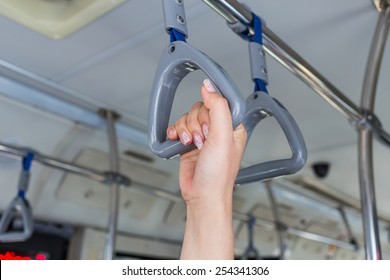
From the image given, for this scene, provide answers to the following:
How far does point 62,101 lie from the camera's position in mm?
2203

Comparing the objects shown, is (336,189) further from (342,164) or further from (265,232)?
(265,232)

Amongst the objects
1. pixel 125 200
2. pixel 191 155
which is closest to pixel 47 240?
pixel 125 200

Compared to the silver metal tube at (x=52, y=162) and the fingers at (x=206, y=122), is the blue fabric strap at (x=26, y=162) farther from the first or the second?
the fingers at (x=206, y=122)

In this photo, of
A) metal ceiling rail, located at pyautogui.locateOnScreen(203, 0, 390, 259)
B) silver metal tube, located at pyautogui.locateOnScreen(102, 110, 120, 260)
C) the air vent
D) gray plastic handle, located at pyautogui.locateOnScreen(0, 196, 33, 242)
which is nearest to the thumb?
metal ceiling rail, located at pyautogui.locateOnScreen(203, 0, 390, 259)

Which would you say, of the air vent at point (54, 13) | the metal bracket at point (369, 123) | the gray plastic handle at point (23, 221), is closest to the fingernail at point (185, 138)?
the air vent at point (54, 13)

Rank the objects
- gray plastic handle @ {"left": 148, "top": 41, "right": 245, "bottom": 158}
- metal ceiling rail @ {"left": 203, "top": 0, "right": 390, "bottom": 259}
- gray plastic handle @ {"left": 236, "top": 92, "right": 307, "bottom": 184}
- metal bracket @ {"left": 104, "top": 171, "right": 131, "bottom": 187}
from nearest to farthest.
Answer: gray plastic handle @ {"left": 148, "top": 41, "right": 245, "bottom": 158}, gray plastic handle @ {"left": 236, "top": 92, "right": 307, "bottom": 184}, metal ceiling rail @ {"left": 203, "top": 0, "right": 390, "bottom": 259}, metal bracket @ {"left": 104, "top": 171, "right": 131, "bottom": 187}

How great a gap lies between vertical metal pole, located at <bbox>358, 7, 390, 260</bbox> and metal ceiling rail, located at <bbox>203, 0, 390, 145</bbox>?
56 millimetres

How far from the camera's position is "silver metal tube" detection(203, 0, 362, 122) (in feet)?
A: 3.24

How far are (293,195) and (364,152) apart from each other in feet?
8.60

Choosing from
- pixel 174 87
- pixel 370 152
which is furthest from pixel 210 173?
pixel 370 152

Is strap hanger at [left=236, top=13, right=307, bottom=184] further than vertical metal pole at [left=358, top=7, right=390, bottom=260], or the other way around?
vertical metal pole at [left=358, top=7, right=390, bottom=260]

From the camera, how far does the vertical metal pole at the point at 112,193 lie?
1944 millimetres

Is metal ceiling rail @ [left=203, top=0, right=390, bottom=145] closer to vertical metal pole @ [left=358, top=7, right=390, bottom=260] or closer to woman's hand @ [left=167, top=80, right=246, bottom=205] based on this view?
vertical metal pole @ [left=358, top=7, right=390, bottom=260]

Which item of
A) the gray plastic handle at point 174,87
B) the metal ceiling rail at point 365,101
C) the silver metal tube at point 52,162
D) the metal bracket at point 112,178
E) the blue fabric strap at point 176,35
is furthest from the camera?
the metal bracket at point 112,178
